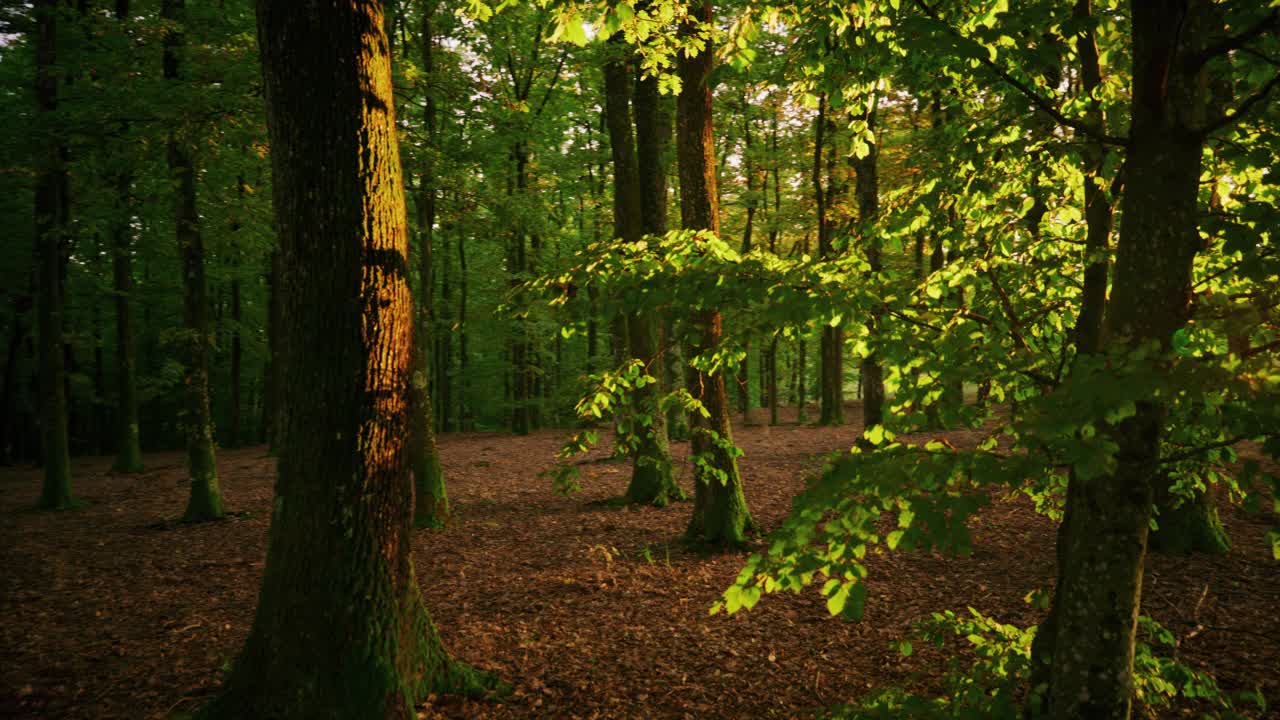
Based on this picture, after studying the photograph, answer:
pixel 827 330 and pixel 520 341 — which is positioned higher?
pixel 520 341

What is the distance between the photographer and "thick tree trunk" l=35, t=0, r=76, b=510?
439 inches

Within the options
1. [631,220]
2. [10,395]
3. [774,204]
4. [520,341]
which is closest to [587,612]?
[631,220]

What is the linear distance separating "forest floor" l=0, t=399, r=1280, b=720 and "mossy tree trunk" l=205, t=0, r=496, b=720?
0.96 metres

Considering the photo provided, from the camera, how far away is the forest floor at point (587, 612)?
4.66 m

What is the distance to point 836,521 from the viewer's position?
2113 mm

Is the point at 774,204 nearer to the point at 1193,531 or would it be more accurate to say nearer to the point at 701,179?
the point at 701,179

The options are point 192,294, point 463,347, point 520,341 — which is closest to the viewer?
point 192,294

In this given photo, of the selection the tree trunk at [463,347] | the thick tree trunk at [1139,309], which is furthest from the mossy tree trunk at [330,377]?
the tree trunk at [463,347]

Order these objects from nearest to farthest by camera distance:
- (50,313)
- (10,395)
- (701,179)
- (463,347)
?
(701,179) → (50,313) → (10,395) → (463,347)

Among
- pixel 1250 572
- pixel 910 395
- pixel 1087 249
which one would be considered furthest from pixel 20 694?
pixel 1250 572

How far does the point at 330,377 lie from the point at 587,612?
12.5 ft

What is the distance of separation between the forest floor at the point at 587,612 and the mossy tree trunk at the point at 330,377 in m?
0.96

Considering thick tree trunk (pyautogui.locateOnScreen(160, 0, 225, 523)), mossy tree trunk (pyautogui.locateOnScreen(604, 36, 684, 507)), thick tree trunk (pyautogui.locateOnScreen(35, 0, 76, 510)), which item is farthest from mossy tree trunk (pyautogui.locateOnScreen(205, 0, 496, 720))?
thick tree trunk (pyautogui.locateOnScreen(35, 0, 76, 510))

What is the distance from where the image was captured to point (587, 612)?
6.24m
